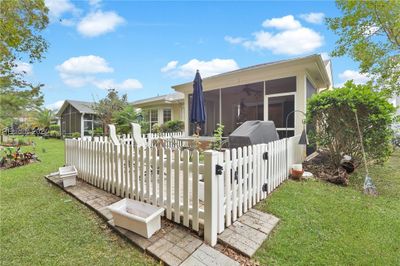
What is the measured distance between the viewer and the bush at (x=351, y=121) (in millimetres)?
5027

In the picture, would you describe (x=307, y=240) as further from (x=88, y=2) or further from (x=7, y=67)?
(x=7, y=67)

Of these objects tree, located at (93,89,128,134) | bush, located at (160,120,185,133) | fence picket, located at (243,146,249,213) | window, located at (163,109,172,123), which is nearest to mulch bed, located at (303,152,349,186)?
fence picket, located at (243,146,249,213)

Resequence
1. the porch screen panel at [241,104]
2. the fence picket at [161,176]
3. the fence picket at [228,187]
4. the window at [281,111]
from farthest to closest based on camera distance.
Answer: the porch screen panel at [241,104]
the window at [281,111]
the fence picket at [161,176]
the fence picket at [228,187]

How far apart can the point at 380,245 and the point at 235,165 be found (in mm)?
2019

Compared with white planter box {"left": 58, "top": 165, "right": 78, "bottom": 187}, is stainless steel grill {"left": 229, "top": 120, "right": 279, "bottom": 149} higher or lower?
higher

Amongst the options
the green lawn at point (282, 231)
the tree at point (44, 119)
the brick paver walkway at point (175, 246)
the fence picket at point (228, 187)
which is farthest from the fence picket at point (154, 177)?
the tree at point (44, 119)

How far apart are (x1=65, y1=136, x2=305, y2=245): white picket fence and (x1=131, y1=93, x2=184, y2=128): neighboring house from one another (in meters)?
9.38

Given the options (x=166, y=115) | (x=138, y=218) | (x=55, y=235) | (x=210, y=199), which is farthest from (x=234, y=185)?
(x=166, y=115)

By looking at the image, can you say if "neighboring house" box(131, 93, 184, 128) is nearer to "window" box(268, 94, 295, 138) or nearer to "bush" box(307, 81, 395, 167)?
"window" box(268, 94, 295, 138)

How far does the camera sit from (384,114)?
494 cm

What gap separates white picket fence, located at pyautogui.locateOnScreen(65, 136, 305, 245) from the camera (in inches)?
97.4

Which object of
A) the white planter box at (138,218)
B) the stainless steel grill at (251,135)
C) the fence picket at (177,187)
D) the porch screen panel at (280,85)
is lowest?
the white planter box at (138,218)

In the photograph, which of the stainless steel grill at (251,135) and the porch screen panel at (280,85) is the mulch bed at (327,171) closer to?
the stainless steel grill at (251,135)

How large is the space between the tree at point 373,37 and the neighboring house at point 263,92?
101 inches
